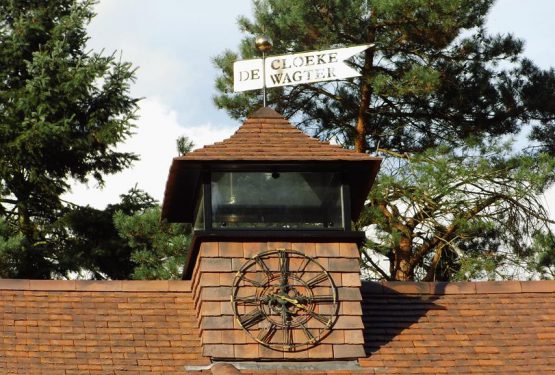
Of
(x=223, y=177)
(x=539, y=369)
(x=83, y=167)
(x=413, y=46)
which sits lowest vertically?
(x=539, y=369)

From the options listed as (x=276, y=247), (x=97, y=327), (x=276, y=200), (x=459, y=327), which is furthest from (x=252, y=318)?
(x=459, y=327)

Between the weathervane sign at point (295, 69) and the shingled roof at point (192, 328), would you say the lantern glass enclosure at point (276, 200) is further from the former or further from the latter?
the shingled roof at point (192, 328)

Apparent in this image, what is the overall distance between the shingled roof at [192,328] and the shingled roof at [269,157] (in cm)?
103

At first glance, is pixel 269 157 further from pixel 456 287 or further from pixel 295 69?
pixel 456 287

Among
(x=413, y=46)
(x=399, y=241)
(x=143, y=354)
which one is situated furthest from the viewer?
(x=413, y=46)

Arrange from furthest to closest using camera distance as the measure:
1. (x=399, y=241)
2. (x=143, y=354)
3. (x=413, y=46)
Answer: (x=413, y=46), (x=399, y=241), (x=143, y=354)

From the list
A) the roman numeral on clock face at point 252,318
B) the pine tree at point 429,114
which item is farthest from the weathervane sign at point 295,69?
the pine tree at point 429,114

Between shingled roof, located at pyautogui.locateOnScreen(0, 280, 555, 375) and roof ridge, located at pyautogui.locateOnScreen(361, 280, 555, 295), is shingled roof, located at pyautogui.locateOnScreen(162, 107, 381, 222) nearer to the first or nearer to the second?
roof ridge, located at pyautogui.locateOnScreen(361, 280, 555, 295)

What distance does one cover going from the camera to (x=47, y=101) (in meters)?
26.8

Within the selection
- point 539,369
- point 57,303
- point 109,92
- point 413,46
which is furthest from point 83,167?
point 539,369

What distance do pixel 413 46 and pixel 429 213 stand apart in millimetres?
3407

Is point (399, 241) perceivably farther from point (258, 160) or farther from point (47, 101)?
point (258, 160)

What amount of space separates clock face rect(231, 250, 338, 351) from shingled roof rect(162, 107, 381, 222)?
95 cm

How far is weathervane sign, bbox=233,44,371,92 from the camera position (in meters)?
14.9
